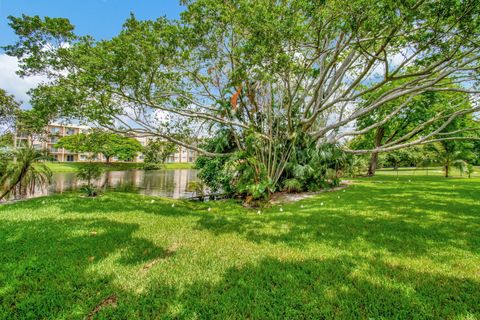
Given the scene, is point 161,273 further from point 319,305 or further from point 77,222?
point 77,222

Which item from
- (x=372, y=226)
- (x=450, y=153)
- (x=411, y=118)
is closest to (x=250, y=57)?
(x=372, y=226)

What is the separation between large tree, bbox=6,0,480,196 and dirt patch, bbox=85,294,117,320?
18.2 feet

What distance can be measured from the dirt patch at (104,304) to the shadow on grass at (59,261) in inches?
2.1

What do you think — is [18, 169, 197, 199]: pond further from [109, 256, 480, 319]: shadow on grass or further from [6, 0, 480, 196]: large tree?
[109, 256, 480, 319]: shadow on grass

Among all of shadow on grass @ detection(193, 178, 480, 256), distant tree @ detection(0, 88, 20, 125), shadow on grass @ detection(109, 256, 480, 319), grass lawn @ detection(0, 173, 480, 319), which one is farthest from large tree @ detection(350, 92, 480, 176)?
distant tree @ detection(0, 88, 20, 125)

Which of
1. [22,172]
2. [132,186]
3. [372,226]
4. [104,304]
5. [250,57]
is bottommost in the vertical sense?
[132,186]

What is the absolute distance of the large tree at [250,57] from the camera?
17.9 feet

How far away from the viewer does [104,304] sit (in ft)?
7.52

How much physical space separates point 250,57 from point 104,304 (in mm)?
5911

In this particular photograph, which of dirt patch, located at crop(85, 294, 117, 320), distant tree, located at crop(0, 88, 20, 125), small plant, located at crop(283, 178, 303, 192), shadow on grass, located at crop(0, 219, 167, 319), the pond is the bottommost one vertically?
the pond

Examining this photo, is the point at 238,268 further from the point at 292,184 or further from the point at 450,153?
the point at 450,153

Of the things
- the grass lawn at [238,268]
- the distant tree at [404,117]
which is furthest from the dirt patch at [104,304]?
the distant tree at [404,117]

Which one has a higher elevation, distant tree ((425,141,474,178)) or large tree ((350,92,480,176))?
large tree ((350,92,480,176))

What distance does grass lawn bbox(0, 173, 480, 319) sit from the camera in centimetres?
221
